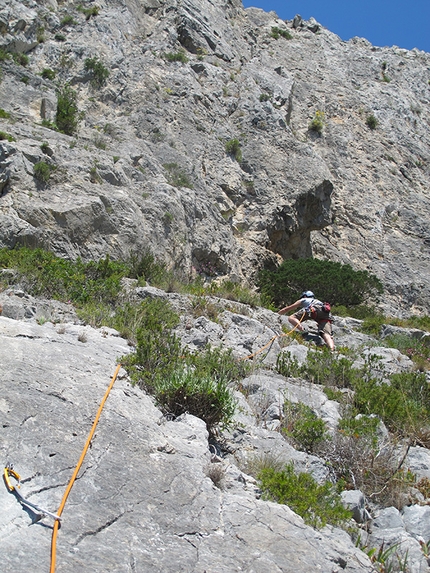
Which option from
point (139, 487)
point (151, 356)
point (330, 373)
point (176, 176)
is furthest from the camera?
point (176, 176)

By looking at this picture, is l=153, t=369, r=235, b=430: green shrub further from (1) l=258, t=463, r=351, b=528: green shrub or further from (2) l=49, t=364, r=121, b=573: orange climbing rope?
(1) l=258, t=463, r=351, b=528: green shrub

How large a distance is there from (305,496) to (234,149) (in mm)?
15163

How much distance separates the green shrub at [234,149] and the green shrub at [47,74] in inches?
225

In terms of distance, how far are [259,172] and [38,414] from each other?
15141 mm

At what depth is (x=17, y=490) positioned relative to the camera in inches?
111

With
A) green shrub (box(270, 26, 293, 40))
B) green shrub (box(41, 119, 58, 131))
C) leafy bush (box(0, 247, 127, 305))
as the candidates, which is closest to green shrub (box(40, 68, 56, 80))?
green shrub (box(41, 119, 58, 131))

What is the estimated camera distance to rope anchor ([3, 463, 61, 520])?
8.86 ft

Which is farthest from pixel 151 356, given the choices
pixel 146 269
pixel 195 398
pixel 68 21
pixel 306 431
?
pixel 68 21

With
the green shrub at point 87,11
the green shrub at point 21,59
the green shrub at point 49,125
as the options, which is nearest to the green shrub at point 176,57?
the green shrub at point 87,11

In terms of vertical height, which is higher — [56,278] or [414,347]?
[414,347]

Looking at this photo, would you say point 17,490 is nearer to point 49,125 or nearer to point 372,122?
point 49,125

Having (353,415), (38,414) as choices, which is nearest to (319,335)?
(353,415)

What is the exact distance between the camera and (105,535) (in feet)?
9.11

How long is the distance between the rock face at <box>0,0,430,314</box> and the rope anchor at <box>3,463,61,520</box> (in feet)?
22.7
